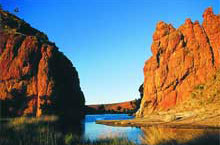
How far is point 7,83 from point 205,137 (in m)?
75.7

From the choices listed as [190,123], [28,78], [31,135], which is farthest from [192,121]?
[28,78]

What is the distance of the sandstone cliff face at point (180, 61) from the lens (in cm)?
7075

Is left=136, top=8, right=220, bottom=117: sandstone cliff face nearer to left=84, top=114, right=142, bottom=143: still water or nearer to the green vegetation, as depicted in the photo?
left=84, top=114, right=142, bottom=143: still water

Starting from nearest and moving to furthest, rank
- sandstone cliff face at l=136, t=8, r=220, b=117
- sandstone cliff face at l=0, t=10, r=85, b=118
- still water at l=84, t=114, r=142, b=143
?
still water at l=84, t=114, r=142, b=143
sandstone cliff face at l=136, t=8, r=220, b=117
sandstone cliff face at l=0, t=10, r=85, b=118

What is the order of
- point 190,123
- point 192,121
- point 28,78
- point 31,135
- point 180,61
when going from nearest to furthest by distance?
point 31,135, point 190,123, point 192,121, point 180,61, point 28,78

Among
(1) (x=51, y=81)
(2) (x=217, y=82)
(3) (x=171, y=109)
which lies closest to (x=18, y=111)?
(1) (x=51, y=81)

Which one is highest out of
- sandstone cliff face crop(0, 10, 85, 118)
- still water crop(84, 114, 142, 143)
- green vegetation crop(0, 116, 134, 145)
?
sandstone cliff face crop(0, 10, 85, 118)

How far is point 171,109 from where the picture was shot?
68.0 metres

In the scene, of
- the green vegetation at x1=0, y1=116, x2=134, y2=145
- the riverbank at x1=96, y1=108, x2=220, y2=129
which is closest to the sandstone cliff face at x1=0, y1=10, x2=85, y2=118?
the riverbank at x1=96, y1=108, x2=220, y2=129

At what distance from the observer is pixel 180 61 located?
7531cm

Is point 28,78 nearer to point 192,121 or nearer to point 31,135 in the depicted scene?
point 192,121

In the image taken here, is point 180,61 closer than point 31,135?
No

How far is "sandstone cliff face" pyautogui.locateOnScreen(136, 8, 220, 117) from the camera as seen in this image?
7075 cm

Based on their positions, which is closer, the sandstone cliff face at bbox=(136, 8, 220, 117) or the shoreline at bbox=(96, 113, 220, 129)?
the shoreline at bbox=(96, 113, 220, 129)
